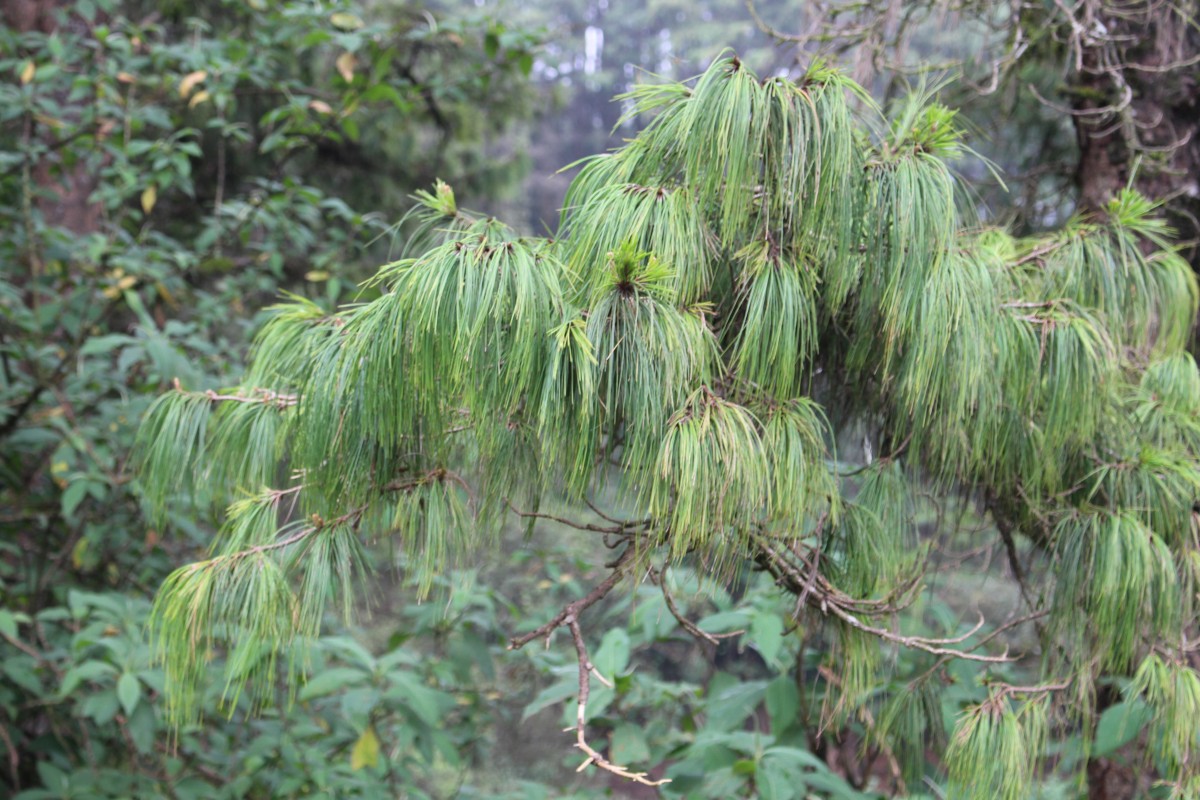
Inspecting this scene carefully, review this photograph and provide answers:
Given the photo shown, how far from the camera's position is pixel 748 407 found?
1.05m

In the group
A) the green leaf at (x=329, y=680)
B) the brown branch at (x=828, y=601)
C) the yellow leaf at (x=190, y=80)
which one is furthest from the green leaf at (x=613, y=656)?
the yellow leaf at (x=190, y=80)

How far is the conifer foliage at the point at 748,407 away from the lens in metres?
0.95

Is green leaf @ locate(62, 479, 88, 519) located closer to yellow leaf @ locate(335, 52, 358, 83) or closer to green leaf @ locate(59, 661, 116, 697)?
green leaf @ locate(59, 661, 116, 697)

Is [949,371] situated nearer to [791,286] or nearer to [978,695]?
[791,286]

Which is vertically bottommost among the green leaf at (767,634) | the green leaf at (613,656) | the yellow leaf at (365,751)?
the yellow leaf at (365,751)

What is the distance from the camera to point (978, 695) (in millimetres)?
1752

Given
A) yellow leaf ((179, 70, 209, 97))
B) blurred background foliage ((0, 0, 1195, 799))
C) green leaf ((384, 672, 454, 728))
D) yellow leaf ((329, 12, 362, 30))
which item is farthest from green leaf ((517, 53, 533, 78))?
green leaf ((384, 672, 454, 728))

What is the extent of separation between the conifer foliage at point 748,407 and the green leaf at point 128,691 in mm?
864

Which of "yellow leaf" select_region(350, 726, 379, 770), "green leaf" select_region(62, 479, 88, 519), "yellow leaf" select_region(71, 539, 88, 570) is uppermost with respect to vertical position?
"green leaf" select_region(62, 479, 88, 519)

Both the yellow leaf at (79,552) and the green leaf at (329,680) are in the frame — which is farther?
the yellow leaf at (79,552)

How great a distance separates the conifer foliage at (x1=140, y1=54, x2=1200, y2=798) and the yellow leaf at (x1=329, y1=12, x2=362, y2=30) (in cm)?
193

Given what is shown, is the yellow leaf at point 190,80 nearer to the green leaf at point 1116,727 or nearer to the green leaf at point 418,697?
the green leaf at point 418,697

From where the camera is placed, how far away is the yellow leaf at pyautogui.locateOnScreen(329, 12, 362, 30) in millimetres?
2822

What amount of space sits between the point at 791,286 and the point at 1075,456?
62 cm
